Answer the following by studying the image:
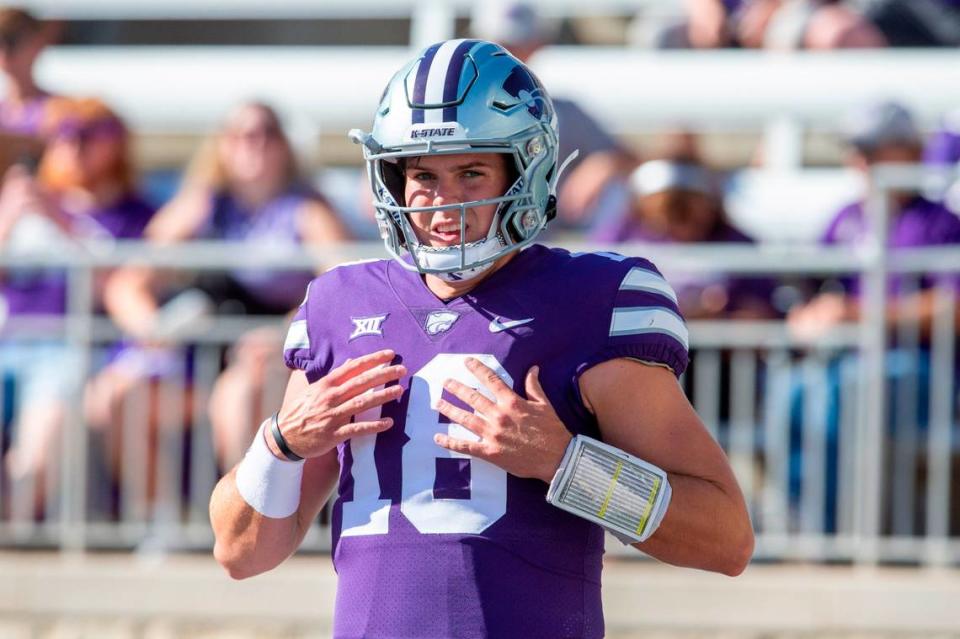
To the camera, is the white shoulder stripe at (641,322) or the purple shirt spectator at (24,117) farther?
the purple shirt spectator at (24,117)

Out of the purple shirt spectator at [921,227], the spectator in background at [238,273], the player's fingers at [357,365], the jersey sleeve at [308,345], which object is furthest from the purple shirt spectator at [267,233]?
the player's fingers at [357,365]

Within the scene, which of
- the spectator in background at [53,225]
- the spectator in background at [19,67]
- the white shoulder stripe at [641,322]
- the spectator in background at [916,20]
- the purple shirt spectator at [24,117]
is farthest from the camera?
the spectator in background at [916,20]

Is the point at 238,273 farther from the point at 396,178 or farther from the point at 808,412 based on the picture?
the point at 396,178

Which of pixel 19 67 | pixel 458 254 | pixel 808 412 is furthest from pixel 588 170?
pixel 458 254

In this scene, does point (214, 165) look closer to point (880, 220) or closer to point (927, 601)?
point (880, 220)

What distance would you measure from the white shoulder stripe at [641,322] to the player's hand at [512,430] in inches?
7.1

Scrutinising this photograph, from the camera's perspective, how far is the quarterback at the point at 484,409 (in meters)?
2.66

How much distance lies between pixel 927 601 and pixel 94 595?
116 inches

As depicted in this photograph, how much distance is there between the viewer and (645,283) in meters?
2.79

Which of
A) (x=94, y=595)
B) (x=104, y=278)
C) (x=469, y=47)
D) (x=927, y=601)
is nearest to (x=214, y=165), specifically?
(x=104, y=278)

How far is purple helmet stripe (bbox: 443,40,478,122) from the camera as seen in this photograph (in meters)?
2.79

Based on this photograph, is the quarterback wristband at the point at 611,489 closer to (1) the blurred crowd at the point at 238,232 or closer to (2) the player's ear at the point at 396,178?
(2) the player's ear at the point at 396,178

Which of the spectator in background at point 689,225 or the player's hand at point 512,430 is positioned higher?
the spectator in background at point 689,225

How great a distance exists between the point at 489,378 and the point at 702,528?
1.39 feet
